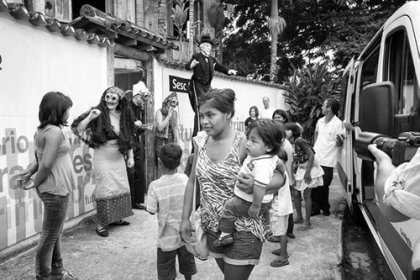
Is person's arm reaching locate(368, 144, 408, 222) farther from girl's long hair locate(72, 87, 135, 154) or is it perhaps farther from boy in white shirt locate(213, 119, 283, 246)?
girl's long hair locate(72, 87, 135, 154)

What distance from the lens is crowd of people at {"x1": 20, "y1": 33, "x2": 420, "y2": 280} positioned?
2.14m

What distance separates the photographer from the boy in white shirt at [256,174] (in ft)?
6.77

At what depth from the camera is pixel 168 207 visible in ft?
9.18

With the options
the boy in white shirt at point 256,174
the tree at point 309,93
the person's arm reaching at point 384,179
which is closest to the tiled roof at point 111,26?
the boy in white shirt at point 256,174

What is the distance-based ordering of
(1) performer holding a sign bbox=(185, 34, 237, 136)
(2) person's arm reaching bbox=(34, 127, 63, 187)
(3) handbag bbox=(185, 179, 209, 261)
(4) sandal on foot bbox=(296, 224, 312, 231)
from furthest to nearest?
Result: (1) performer holding a sign bbox=(185, 34, 237, 136) < (4) sandal on foot bbox=(296, 224, 312, 231) < (2) person's arm reaching bbox=(34, 127, 63, 187) < (3) handbag bbox=(185, 179, 209, 261)

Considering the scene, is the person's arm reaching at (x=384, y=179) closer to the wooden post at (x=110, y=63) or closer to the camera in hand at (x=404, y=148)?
the camera in hand at (x=404, y=148)

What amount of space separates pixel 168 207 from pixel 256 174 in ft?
3.20

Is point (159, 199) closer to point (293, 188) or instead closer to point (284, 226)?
point (284, 226)

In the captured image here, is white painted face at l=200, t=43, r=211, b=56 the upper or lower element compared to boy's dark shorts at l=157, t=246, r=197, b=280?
upper

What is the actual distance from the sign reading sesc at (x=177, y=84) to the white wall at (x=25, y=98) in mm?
2056

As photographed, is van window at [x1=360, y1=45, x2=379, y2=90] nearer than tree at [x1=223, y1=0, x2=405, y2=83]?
Yes

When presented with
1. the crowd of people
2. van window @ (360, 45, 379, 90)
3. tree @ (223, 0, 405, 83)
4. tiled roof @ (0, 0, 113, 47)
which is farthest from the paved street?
tree @ (223, 0, 405, 83)

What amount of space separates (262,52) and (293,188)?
61.0ft

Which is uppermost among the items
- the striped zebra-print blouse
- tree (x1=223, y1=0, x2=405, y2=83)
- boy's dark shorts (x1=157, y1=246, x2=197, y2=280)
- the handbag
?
tree (x1=223, y1=0, x2=405, y2=83)
